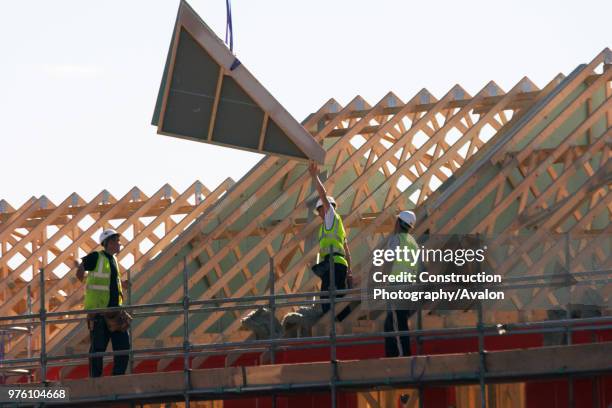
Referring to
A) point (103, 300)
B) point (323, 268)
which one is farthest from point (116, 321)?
point (323, 268)

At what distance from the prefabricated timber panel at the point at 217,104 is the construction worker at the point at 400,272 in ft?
4.35

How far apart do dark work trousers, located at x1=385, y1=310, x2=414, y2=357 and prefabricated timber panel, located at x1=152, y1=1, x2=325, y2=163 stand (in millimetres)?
1949

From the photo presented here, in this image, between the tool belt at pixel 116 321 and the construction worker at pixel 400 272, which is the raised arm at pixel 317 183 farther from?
the tool belt at pixel 116 321

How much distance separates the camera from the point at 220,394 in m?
17.5

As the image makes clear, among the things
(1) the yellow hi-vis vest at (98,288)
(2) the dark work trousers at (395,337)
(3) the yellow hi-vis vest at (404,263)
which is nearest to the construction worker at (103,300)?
(1) the yellow hi-vis vest at (98,288)

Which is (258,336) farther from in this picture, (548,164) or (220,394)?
(548,164)

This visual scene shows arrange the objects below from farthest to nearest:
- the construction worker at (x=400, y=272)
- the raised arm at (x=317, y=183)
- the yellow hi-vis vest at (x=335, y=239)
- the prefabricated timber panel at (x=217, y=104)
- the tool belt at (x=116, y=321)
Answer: the yellow hi-vis vest at (x=335, y=239) → the tool belt at (x=116, y=321) → the prefabricated timber panel at (x=217, y=104) → the raised arm at (x=317, y=183) → the construction worker at (x=400, y=272)

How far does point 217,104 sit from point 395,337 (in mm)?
3041

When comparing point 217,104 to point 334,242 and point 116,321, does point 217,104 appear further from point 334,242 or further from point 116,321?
point 116,321

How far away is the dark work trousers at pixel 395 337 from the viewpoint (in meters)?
17.2

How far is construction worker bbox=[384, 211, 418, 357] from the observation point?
1714cm

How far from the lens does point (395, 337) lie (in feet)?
57.0

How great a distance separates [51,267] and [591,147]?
8.00m

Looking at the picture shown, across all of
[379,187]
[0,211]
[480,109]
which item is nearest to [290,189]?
[379,187]
